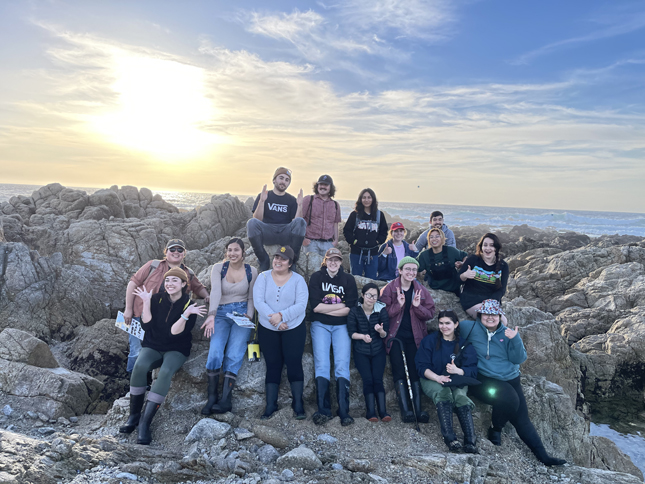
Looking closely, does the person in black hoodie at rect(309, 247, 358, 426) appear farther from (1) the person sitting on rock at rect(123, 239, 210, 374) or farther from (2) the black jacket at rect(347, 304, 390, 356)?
(1) the person sitting on rock at rect(123, 239, 210, 374)

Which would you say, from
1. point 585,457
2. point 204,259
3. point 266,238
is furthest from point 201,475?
point 204,259

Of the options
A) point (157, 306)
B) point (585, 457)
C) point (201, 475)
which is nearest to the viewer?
point (201, 475)

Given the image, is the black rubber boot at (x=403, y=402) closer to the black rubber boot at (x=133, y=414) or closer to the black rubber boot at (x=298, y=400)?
the black rubber boot at (x=298, y=400)

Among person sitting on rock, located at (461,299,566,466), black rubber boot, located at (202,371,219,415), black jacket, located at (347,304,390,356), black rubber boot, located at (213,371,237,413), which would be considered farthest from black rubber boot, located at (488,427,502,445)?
black rubber boot, located at (202,371,219,415)

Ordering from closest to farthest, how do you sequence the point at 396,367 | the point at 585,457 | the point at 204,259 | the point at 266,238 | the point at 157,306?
the point at 157,306, the point at 396,367, the point at 585,457, the point at 266,238, the point at 204,259

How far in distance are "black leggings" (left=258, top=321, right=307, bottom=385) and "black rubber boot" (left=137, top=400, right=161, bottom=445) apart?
1.73 meters

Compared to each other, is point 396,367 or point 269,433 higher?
point 396,367

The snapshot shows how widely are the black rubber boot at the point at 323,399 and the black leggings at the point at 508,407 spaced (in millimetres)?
2462

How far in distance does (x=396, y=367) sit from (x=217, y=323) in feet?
10.3

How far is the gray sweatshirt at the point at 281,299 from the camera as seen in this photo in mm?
6227

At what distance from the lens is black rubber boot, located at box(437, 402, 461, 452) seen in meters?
5.45

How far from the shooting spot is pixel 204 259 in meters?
19.5

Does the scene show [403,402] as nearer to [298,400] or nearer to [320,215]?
[298,400]

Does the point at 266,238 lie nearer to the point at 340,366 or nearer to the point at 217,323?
the point at 217,323
